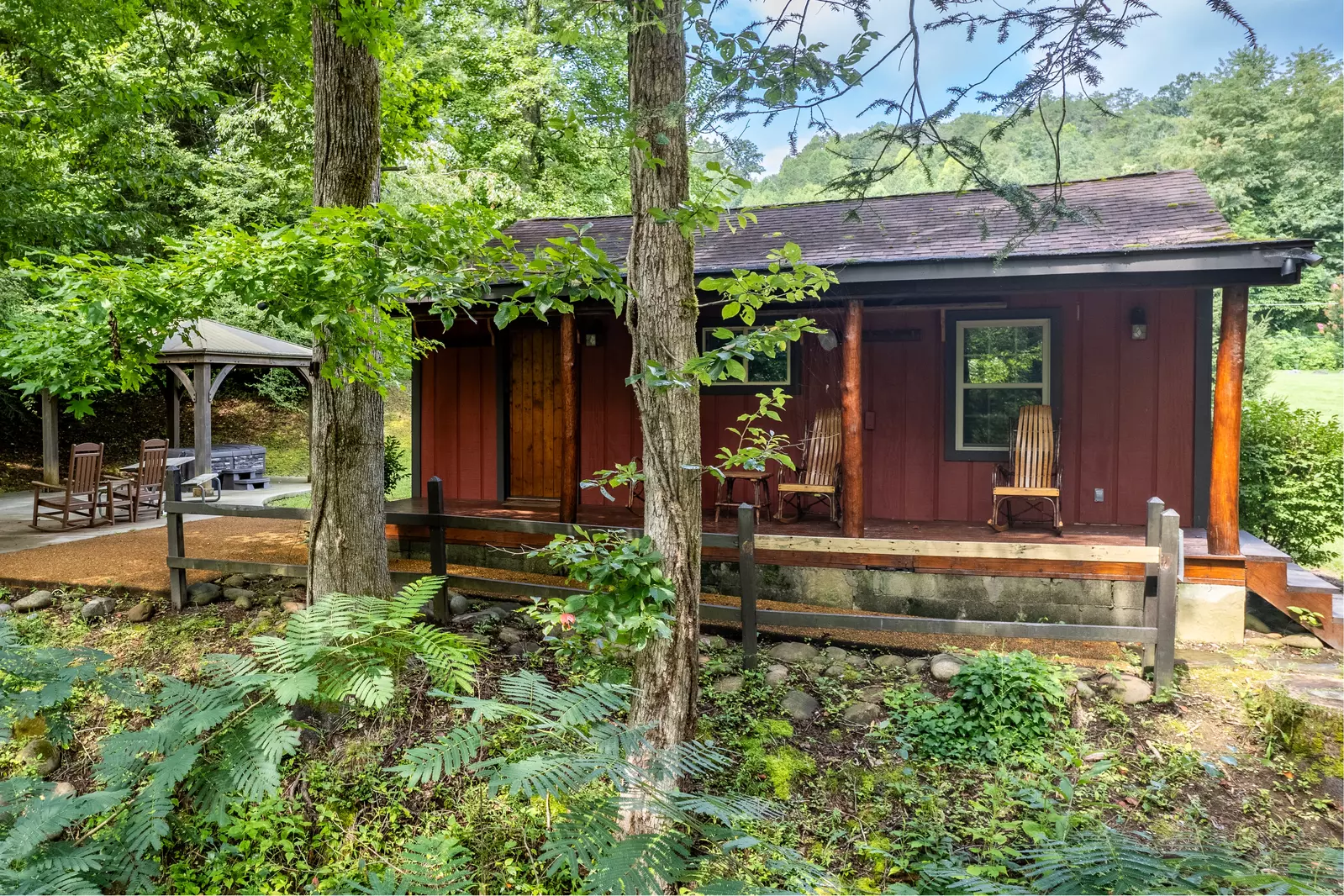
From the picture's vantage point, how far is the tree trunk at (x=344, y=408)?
4551 millimetres

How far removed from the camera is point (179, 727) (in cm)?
198

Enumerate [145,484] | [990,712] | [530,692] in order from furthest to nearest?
1. [145,484]
2. [990,712]
3. [530,692]

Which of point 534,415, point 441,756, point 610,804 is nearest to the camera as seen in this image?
point 610,804

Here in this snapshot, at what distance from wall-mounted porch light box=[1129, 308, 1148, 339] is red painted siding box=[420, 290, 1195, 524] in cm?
8

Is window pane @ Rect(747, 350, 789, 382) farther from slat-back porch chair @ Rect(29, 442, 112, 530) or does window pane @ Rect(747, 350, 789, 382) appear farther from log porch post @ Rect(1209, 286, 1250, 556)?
slat-back porch chair @ Rect(29, 442, 112, 530)

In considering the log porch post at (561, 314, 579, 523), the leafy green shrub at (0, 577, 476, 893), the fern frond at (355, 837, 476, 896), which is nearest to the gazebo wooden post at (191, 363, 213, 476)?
the log porch post at (561, 314, 579, 523)

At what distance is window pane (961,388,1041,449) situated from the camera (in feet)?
23.9

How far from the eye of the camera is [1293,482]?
743 cm

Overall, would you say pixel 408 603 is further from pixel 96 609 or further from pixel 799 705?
pixel 96 609

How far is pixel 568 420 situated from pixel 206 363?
758cm

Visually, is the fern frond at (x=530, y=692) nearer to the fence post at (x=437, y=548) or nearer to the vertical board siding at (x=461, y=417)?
the fence post at (x=437, y=548)

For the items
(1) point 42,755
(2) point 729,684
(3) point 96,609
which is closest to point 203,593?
(3) point 96,609

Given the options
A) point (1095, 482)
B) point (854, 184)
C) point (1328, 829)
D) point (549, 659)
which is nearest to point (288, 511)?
point (549, 659)

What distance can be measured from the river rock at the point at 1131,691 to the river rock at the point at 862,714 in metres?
1.39
